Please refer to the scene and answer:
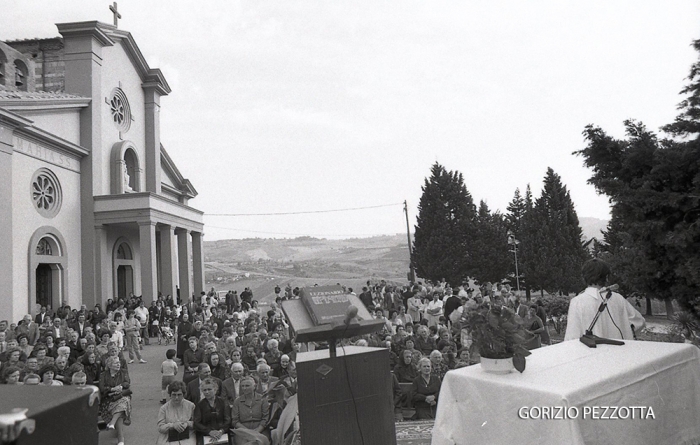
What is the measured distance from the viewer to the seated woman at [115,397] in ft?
25.2

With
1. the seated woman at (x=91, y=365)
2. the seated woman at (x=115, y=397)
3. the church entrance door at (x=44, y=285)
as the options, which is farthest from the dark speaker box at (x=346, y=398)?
the church entrance door at (x=44, y=285)

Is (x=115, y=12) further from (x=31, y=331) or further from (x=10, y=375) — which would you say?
(x=10, y=375)

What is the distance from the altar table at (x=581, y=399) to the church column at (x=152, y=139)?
26037 mm

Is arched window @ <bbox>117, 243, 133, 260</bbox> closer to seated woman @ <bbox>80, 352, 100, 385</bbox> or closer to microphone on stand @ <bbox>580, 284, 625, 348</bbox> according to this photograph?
seated woman @ <bbox>80, 352, 100, 385</bbox>

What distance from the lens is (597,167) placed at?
10.0 m

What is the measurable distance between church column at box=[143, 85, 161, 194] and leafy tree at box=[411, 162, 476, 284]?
68.3ft

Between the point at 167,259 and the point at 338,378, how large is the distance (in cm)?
2139

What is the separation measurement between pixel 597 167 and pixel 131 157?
22361mm

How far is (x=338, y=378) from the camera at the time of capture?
373 cm

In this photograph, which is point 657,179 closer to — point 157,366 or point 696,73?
point 696,73

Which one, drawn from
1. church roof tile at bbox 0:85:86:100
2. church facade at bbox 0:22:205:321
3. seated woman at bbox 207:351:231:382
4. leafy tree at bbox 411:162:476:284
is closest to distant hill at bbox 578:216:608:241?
leafy tree at bbox 411:162:476:284

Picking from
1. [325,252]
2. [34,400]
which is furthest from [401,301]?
[325,252]

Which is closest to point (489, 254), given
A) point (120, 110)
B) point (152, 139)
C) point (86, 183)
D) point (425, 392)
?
point (152, 139)

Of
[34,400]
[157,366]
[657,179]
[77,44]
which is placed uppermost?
[77,44]
